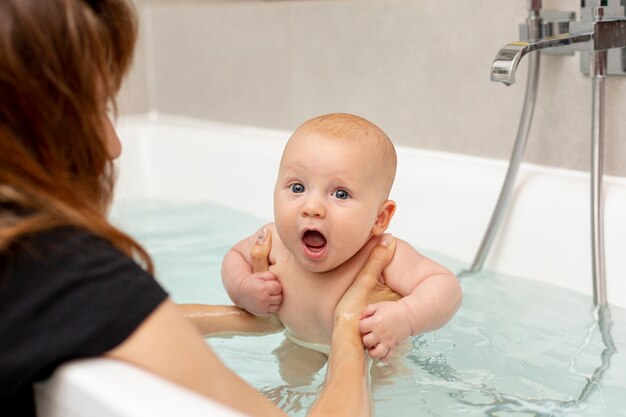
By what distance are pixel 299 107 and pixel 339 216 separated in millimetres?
1135

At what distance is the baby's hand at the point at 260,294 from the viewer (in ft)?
4.09

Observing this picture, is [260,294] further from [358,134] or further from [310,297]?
[358,134]

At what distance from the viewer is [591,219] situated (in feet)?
4.85

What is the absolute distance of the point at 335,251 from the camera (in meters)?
1.18

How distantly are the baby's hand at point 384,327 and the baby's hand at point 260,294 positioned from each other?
0.17 m

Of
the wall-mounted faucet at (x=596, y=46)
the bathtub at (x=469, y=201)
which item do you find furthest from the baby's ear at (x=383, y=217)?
the bathtub at (x=469, y=201)

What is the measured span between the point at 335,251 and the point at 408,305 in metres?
0.13

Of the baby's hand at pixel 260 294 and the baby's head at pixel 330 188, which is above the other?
the baby's head at pixel 330 188

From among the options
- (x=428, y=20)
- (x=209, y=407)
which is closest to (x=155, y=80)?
(x=428, y=20)

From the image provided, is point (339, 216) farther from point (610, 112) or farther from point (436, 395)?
point (610, 112)

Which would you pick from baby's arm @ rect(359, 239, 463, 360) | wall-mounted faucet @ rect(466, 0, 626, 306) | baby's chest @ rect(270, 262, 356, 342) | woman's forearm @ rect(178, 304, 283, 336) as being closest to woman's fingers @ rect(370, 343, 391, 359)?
baby's arm @ rect(359, 239, 463, 360)

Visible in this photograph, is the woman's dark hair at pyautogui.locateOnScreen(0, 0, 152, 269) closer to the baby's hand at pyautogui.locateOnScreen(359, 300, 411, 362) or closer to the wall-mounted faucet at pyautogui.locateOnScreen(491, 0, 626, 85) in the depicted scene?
the baby's hand at pyautogui.locateOnScreen(359, 300, 411, 362)

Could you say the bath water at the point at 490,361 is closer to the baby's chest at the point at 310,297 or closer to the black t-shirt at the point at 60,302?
the baby's chest at the point at 310,297

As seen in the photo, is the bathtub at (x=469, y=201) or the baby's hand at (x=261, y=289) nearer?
the baby's hand at (x=261, y=289)
